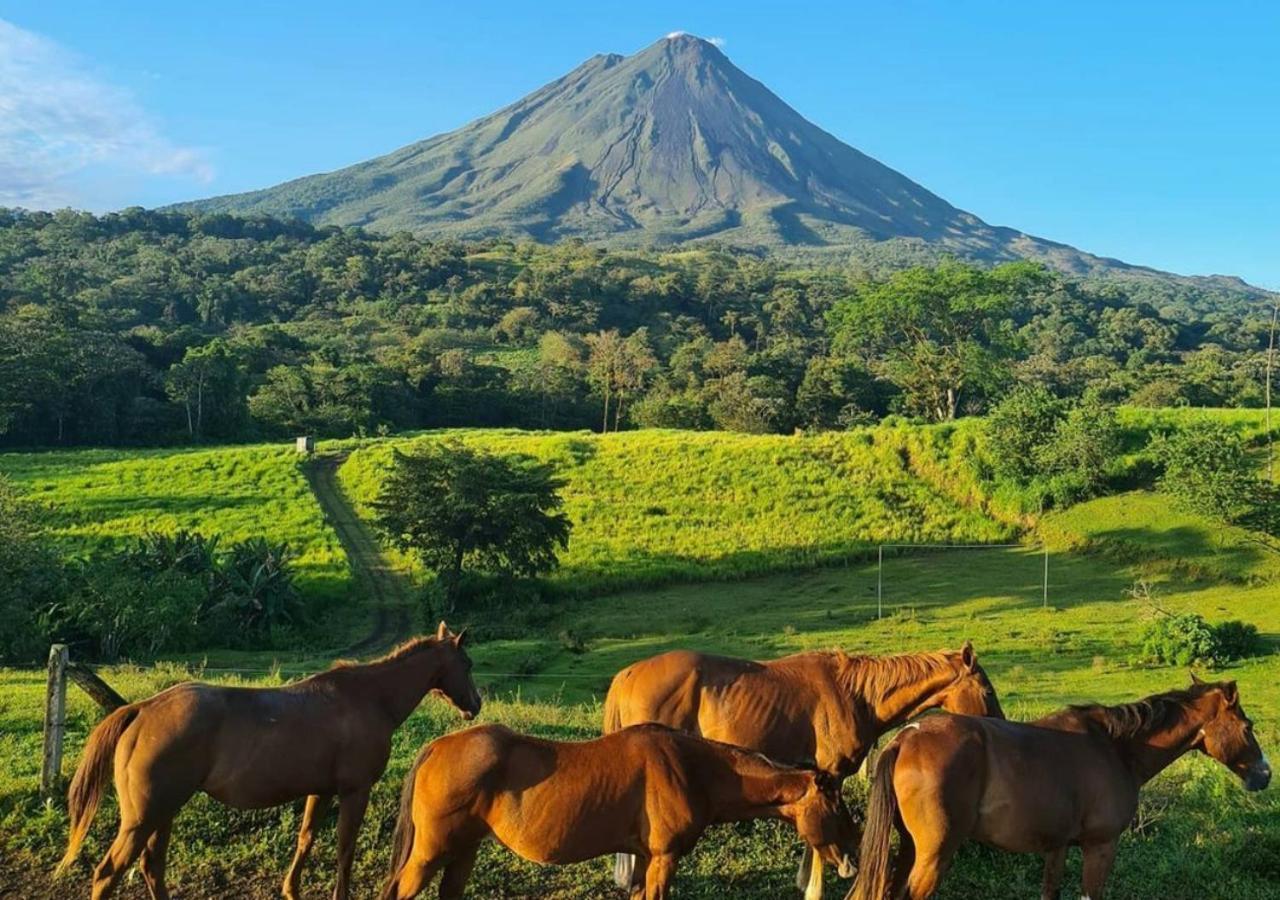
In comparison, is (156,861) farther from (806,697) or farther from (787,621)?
(787,621)

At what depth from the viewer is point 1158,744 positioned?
20.5ft

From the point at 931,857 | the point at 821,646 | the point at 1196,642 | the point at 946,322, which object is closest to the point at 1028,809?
the point at 931,857

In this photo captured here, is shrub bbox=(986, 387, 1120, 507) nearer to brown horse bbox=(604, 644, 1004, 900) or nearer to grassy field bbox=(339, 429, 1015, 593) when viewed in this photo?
grassy field bbox=(339, 429, 1015, 593)

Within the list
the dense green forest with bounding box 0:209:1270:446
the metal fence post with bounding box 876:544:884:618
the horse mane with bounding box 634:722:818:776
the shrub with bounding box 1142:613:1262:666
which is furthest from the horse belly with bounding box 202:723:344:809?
the dense green forest with bounding box 0:209:1270:446

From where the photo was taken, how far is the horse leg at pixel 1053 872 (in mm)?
5973

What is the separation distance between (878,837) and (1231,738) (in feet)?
8.59

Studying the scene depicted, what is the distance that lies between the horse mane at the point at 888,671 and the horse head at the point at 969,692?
0.08 meters

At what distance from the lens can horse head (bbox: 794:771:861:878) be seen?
5234 millimetres

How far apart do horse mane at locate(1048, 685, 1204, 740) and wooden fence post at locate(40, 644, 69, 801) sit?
753 centimetres

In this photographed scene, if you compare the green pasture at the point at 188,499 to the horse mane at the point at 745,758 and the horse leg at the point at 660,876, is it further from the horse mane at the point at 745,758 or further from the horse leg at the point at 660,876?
the horse leg at the point at 660,876

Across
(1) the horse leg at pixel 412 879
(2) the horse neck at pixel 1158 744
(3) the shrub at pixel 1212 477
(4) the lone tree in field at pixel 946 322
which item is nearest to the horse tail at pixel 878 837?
(2) the horse neck at pixel 1158 744

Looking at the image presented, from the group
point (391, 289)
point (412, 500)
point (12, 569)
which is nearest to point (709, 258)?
point (391, 289)

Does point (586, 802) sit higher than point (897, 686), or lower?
lower

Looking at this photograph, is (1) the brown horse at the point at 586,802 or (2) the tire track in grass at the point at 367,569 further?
(2) the tire track in grass at the point at 367,569
